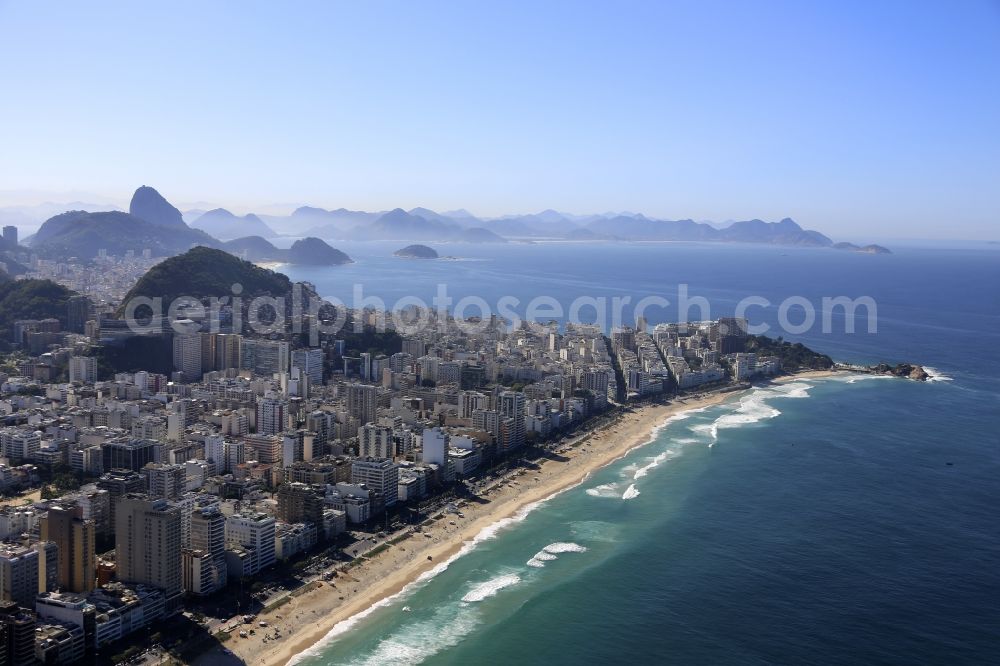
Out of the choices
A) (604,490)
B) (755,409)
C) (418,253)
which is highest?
(418,253)

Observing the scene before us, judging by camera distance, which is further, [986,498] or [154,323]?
[154,323]

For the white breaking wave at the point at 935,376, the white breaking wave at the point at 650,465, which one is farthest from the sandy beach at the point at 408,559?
the white breaking wave at the point at 935,376

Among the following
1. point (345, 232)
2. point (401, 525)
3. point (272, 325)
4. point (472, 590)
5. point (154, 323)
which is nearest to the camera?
point (472, 590)

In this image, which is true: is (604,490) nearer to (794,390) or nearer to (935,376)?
(794,390)

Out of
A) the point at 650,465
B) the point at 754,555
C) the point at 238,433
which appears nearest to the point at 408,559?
the point at 754,555

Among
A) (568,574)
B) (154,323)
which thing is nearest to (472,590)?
(568,574)

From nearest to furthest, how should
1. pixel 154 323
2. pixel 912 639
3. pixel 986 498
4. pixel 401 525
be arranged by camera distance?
pixel 912 639, pixel 401 525, pixel 986 498, pixel 154 323

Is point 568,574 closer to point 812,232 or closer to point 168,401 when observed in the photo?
point 168,401
